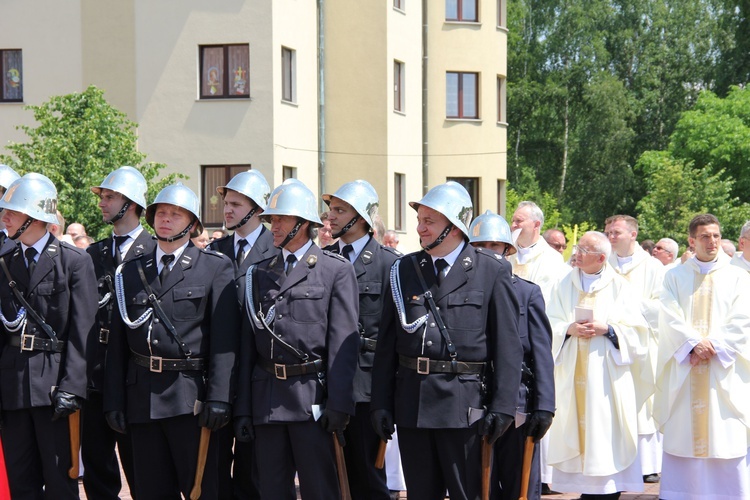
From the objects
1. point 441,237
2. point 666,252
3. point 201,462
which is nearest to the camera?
point 441,237

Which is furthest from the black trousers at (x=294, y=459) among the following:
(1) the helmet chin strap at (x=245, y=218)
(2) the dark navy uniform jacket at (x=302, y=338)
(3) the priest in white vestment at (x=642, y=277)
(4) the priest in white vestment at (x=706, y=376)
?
(3) the priest in white vestment at (x=642, y=277)

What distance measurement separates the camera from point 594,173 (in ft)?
173

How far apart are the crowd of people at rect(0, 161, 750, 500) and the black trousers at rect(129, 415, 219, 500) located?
0.01 meters

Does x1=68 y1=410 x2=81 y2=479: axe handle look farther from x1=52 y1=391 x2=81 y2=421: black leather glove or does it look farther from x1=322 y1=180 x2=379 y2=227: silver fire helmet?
x1=322 y1=180 x2=379 y2=227: silver fire helmet

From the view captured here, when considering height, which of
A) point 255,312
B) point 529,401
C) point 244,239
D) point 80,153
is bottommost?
point 529,401

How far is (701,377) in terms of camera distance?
32.5ft

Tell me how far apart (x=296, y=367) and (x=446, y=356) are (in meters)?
0.93

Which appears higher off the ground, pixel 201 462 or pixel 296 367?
pixel 296 367

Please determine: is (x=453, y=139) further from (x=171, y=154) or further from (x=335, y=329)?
(x=335, y=329)

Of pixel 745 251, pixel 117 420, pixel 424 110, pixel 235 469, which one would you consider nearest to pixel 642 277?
pixel 745 251

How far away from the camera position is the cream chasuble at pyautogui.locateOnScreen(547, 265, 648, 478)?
32.9ft

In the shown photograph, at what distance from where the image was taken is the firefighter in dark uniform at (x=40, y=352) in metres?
7.91

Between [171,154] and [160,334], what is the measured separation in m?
22.2

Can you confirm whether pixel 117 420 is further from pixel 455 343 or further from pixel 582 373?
pixel 582 373
